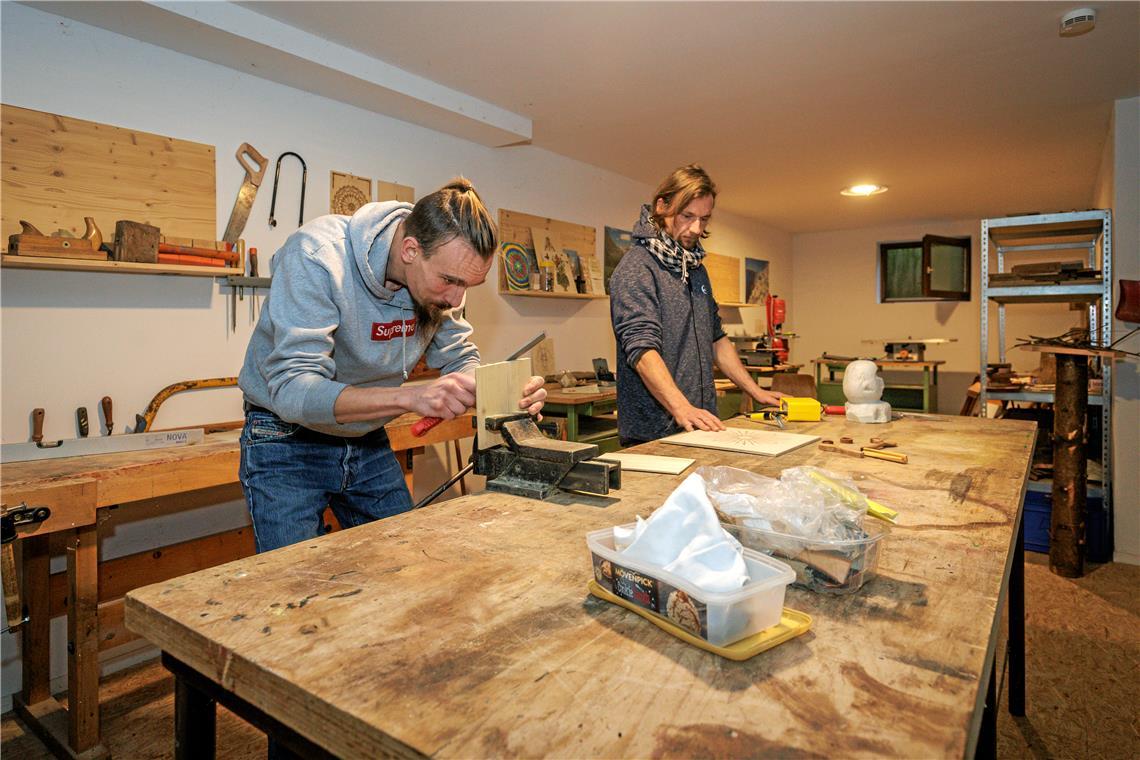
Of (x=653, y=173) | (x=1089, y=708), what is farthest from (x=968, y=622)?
(x=653, y=173)

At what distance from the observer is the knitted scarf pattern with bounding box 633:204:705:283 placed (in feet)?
7.51

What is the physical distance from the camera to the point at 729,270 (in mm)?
6719

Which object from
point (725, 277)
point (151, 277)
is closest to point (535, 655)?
point (151, 277)

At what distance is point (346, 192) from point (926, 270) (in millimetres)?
6299

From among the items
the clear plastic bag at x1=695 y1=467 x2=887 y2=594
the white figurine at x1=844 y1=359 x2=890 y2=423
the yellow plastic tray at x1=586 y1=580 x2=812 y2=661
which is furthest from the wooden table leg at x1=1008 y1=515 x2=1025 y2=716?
the yellow plastic tray at x1=586 y1=580 x2=812 y2=661

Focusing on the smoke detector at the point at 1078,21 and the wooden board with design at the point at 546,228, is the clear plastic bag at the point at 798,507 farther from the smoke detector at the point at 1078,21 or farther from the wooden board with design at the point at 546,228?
the wooden board with design at the point at 546,228

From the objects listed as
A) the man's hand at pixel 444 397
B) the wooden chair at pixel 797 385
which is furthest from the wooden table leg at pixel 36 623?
the wooden chair at pixel 797 385

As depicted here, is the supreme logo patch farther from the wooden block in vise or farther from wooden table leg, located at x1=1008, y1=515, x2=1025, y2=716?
wooden table leg, located at x1=1008, y1=515, x2=1025, y2=716

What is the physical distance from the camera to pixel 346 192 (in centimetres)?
326

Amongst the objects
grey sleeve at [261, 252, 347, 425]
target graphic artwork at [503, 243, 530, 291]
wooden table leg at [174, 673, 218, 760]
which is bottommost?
wooden table leg at [174, 673, 218, 760]

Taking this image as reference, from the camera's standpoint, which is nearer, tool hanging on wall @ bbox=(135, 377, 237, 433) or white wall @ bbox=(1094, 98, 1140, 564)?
tool hanging on wall @ bbox=(135, 377, 237, 433)

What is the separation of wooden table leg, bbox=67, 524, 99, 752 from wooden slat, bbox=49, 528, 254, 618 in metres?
0.33

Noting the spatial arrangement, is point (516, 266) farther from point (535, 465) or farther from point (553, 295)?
point (535, 465)

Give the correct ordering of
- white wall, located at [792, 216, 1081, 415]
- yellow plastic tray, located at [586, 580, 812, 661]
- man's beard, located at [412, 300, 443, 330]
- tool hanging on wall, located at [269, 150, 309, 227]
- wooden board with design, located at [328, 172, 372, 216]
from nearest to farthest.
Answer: yellow plastic tray, located at [586, 580, 812, 661], man's beard, located at [412, 300, 443, 330], tool hanging on wall, located at [269, 150, 309, 227], wooden board with design, located at [328, 172, 372, 216], white wall, located at [792, 216, 1081, 415]
